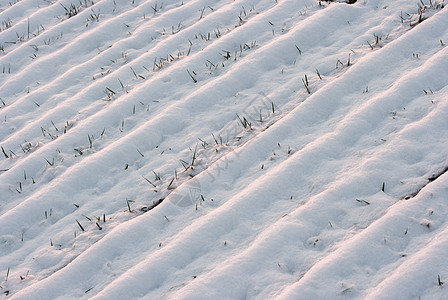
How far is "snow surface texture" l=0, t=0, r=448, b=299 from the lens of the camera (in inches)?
79.7

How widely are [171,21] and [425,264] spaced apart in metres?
2.82

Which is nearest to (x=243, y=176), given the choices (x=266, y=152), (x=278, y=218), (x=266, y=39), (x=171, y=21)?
(x=266, y=152)

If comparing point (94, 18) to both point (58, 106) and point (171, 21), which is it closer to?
point (171, 21)

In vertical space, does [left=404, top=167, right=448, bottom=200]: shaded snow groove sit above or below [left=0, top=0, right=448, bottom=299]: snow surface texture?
below

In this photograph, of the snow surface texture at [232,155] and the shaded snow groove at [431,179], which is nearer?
the snow surface texture at [232,155]

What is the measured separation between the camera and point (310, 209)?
2197 mm

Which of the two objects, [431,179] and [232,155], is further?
[232,155]

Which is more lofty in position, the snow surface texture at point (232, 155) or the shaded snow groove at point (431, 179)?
the snow surface texture at point (232, 155)

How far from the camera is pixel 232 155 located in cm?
262

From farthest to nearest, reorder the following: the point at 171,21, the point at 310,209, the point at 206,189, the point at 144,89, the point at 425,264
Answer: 1. the point at 171,21
2. the point at 144,89
3. the point at 206,189
4. the point at 310,209
5. the point at 425,264

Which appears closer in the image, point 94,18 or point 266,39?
point 266,39

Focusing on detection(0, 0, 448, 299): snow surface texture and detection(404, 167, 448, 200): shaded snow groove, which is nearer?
detection(0, 0, 448, 299): snow surface texture

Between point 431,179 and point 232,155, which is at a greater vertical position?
point 232,155

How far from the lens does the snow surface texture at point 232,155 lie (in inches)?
79.7
